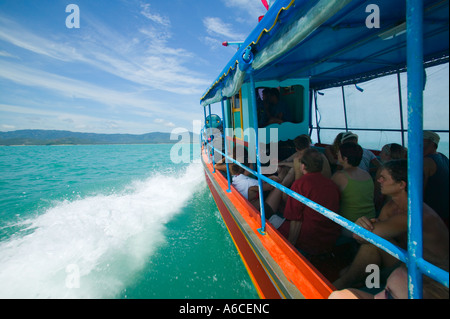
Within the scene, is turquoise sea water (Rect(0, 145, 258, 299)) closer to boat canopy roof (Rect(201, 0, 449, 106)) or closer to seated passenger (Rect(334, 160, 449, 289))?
seated passenger (Rect(334, 160, 449, 289))

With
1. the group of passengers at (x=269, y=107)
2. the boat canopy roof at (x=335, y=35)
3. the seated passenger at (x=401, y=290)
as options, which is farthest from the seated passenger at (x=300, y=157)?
the group of passengers at (x=269, y=107)

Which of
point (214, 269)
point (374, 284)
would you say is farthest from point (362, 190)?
point (214, 269)

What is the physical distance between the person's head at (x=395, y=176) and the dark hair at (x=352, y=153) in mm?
668

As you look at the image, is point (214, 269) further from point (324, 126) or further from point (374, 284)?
point (324, 126)

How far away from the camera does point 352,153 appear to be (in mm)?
2084

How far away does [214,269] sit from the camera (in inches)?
128

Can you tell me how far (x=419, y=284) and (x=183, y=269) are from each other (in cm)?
315

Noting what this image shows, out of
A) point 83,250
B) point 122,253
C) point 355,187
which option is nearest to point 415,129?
point 355,187

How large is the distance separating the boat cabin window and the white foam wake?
149 inches

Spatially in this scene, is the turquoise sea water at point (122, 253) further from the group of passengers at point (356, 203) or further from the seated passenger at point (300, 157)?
the seated passenger at point (300, 157)

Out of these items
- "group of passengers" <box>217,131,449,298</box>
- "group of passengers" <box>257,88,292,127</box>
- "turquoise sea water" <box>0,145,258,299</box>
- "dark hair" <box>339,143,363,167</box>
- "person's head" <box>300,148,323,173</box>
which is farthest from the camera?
"group of passengers" <box>257,88,292,127</box>

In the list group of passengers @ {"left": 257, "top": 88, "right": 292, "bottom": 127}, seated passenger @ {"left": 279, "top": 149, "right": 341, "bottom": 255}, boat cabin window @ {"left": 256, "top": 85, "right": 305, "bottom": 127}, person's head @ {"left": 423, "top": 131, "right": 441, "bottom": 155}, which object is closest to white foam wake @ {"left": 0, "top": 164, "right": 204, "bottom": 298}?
seated passenger @ {"left": 279, "top": 149, "right": 341, "bottom": 255}

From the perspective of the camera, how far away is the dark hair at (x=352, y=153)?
2078 mm

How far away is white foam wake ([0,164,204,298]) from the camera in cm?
306
